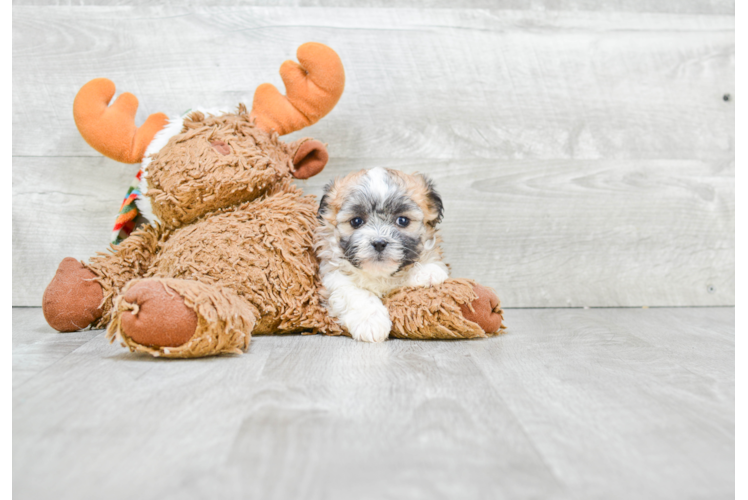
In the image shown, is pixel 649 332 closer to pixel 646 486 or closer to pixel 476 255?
pixel 476 255

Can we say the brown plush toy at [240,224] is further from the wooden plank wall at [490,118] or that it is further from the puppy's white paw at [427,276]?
the wooden plank wall at [490,118]

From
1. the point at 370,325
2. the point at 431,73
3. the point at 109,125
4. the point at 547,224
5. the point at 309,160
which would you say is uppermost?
the point at 431,73

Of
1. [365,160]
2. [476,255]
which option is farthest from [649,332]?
[365,160]

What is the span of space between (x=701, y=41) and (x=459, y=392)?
1716 mm

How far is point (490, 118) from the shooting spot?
81.4 inches

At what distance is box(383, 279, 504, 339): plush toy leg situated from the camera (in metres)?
1.51

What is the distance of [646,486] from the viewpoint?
771 mm

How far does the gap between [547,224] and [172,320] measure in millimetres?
1345

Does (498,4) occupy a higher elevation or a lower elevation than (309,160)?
higher

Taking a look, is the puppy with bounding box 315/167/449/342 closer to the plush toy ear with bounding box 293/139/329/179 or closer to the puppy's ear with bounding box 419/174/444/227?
the puppy's ear with bounding box 419/174/444/227

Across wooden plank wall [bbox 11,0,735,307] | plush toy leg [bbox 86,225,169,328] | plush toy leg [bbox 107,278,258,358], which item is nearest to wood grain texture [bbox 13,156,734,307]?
wooden plank wall [bbox 11,0,735,307]

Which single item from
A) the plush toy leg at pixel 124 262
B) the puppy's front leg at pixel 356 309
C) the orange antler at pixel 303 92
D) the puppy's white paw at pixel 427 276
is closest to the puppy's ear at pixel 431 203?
the puppy's white paw at pixel 427 276

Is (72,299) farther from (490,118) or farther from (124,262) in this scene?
(490,118)

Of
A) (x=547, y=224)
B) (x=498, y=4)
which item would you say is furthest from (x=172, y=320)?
(x=498, y=4)
